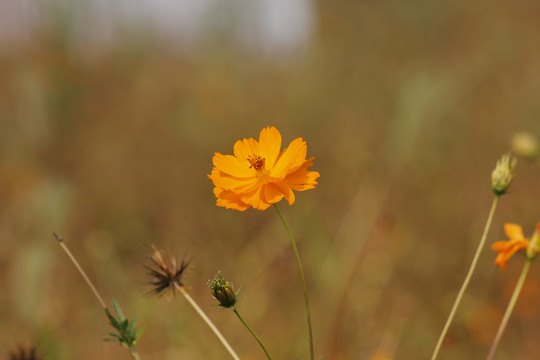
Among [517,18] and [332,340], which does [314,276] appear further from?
[517,18]

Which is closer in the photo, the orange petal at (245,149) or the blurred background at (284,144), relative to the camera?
the orange petal at (245,149)

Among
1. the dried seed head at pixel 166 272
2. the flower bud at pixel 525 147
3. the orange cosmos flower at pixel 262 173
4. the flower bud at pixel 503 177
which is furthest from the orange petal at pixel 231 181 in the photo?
the flower bud at pixel 525 147

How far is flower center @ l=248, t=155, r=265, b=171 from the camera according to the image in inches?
32.7

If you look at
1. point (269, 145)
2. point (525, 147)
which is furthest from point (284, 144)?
point (269, 145)

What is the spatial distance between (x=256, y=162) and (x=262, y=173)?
0.02 m

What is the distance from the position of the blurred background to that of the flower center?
55cm

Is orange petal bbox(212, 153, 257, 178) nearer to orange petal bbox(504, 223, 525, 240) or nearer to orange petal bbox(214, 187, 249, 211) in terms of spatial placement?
orange petal bbox(214, 187, 249, 211)

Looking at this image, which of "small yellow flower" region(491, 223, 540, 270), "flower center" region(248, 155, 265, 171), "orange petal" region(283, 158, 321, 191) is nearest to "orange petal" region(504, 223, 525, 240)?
"small yellow flower" region(491, 223, 540, 270)

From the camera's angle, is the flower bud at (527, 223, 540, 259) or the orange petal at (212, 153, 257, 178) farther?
the orange petal at (212, 153, 257, 178)

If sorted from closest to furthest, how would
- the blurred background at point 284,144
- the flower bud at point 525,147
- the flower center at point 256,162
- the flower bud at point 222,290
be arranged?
the flower bud at point 222,290
the flower center at point 256,162
the flower bud at point 525,147
the blurred background at point 284,144

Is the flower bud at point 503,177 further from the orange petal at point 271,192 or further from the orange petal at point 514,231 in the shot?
the orange petal at point 271,192

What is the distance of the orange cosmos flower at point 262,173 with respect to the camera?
0.72 meters

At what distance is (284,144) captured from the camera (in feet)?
10.9

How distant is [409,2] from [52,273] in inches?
169
